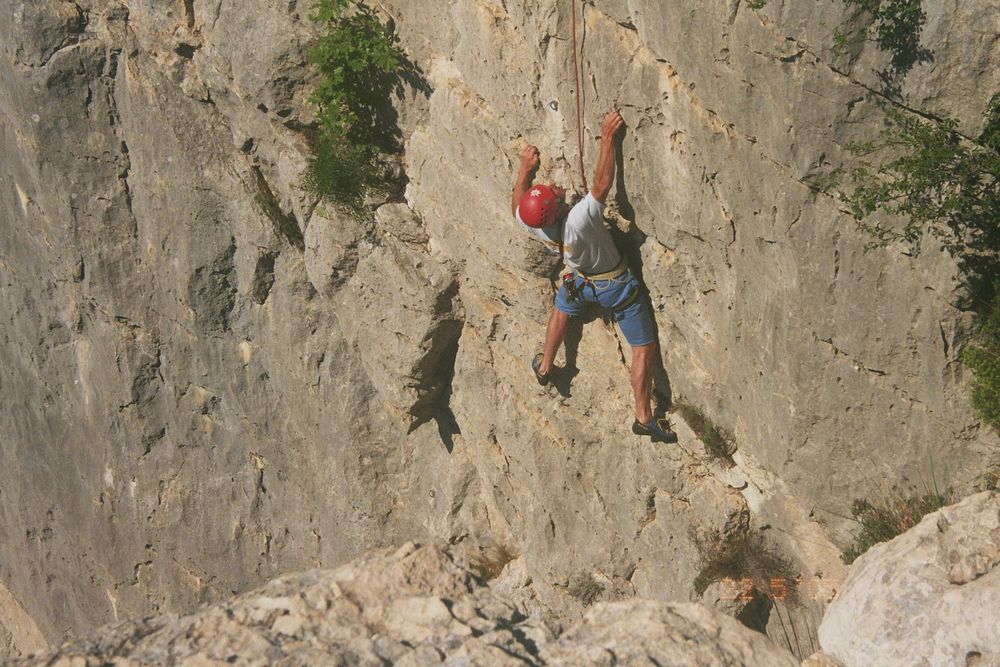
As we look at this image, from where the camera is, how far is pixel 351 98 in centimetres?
830

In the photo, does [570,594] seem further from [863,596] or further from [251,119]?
[251,119]

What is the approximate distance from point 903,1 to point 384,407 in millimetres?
6462

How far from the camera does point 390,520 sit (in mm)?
10156

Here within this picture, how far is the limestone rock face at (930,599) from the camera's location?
3.92 m

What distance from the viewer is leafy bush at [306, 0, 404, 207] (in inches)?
314

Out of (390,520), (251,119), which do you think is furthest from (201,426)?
(251,119)

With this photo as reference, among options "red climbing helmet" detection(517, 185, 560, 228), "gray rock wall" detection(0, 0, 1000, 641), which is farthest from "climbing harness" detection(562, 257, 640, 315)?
"red climbing helmet" detection(517, 185, 560, 228)

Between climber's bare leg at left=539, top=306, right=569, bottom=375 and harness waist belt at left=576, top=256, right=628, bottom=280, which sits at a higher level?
harness waist belt at left=576, top=256, right=628, bottom=280

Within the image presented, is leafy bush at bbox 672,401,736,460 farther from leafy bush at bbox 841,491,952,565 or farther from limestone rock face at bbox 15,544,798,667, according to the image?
limestone rock face at bbox 15,544,798,667

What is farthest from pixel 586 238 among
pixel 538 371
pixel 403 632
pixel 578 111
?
pixel 403 632

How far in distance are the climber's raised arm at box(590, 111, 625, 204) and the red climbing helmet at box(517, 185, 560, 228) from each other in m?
0.33

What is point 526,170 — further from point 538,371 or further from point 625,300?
point 538,371

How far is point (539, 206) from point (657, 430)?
1.96 m

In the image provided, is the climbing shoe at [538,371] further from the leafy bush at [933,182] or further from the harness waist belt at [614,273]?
the leafy bush at [933,182]
